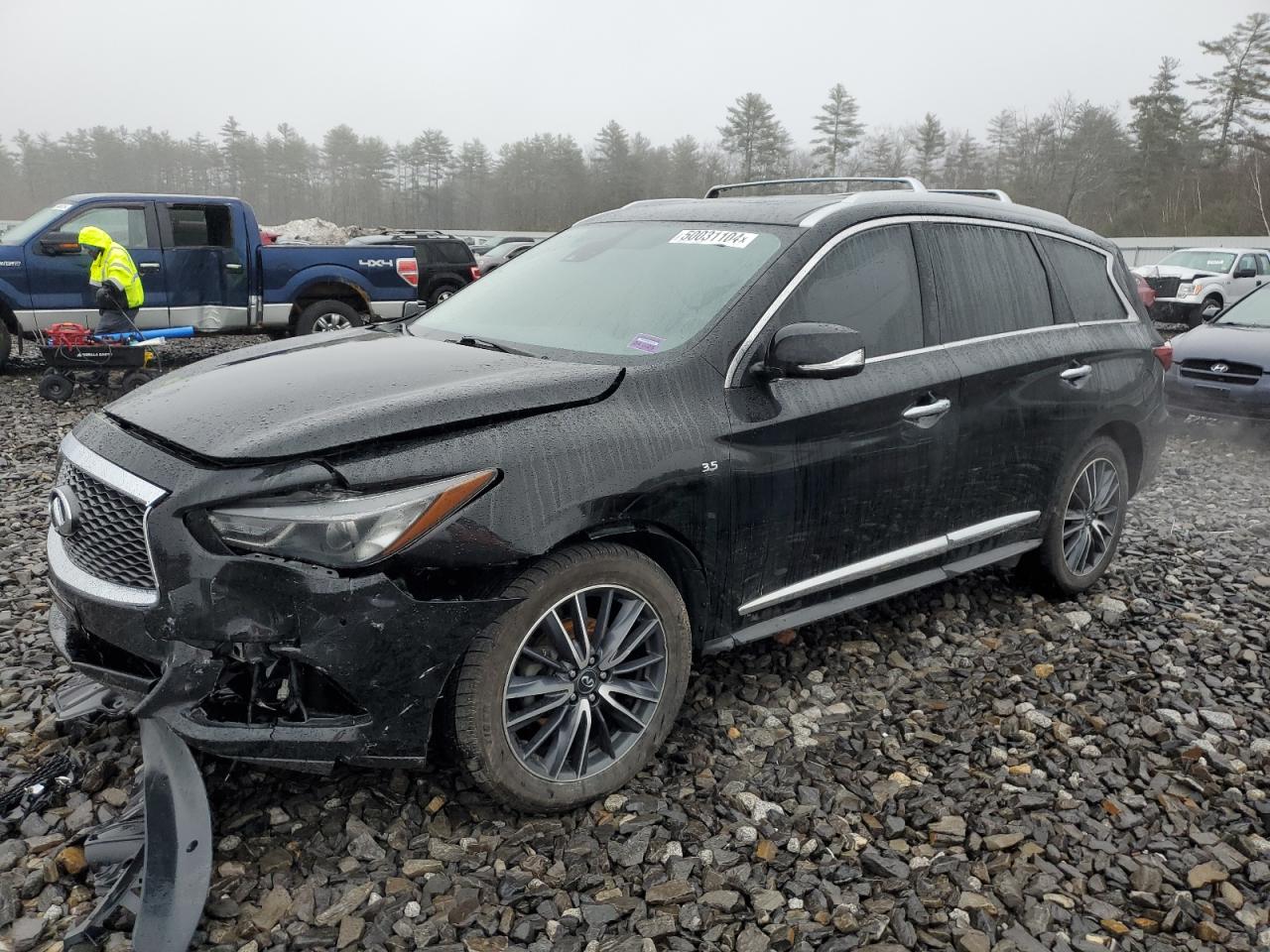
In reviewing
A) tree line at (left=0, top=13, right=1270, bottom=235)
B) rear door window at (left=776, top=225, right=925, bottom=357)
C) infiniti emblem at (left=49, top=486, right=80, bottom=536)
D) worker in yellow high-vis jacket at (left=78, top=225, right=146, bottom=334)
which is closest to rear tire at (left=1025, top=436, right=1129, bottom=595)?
rear door window at (left=776, top=225, right=925, bottom=357)

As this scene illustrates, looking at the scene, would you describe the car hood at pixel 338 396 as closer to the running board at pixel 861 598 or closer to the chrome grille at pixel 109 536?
the chrome grille at pixel 109 536

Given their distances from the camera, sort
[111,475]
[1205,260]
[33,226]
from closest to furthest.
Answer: [111,475] → [33,226] → [1205,260]

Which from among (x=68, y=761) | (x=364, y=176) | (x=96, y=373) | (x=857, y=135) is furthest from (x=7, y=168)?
(x=68, y=761)

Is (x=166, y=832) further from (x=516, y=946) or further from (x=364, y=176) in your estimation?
(x=364, y=176)

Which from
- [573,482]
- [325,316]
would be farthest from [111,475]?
[325,316]

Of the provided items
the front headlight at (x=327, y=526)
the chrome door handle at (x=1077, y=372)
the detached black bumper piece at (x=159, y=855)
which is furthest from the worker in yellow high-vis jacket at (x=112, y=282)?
the chrome door handle at (x=1077, y=372)

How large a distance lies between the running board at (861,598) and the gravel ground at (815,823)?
0.38 metres

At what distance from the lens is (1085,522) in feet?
15.2

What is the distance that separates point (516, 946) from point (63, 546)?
1737 millimetres

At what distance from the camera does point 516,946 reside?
7.90 feet

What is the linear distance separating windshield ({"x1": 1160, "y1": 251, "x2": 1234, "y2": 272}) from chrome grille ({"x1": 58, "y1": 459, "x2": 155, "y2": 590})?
77.4ft

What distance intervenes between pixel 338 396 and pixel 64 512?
2.78 ft

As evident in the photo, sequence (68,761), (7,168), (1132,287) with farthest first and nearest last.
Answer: (7,168)
(1132,287)
(68,761)

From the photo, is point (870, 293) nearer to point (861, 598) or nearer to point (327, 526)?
point (861, 598)
